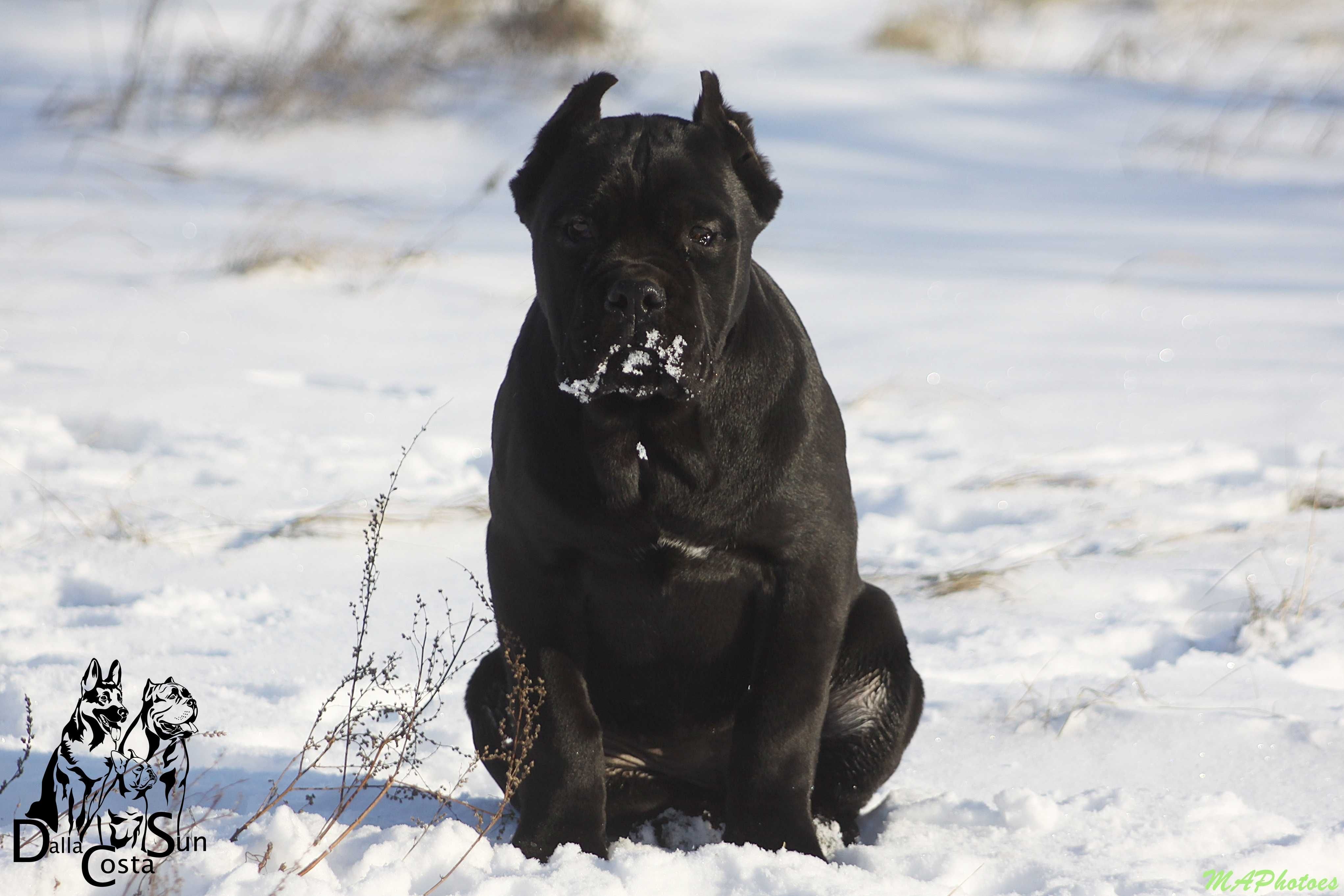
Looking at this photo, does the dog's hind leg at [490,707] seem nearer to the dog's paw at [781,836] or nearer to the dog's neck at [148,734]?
the dog's paw at [781,836]

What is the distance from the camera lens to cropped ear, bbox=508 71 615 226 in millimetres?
2422

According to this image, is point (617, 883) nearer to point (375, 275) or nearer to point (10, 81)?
point (375, 275)

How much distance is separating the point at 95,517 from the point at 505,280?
3.80 metres

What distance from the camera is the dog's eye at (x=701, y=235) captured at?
231cm

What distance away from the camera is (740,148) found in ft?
8.07

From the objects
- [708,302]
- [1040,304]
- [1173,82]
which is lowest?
[1040,304]

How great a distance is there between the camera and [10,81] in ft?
37.3

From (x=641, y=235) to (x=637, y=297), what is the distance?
18 cm

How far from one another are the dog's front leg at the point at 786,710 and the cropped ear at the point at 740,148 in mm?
690

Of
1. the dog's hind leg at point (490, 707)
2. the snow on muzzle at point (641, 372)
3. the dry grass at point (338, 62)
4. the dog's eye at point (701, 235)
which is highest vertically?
the dry grass at point (338, 62)

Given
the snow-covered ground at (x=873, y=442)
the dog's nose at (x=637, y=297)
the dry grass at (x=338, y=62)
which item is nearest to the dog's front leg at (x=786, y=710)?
the snow-covered ground at (x=873, y=442)

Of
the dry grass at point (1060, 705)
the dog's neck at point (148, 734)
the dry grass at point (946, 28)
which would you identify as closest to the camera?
the dog's neck at point (148, 734)

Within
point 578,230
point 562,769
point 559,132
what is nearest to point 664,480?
point 578,230

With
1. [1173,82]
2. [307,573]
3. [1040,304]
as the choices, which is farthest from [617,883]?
[1173,82]
